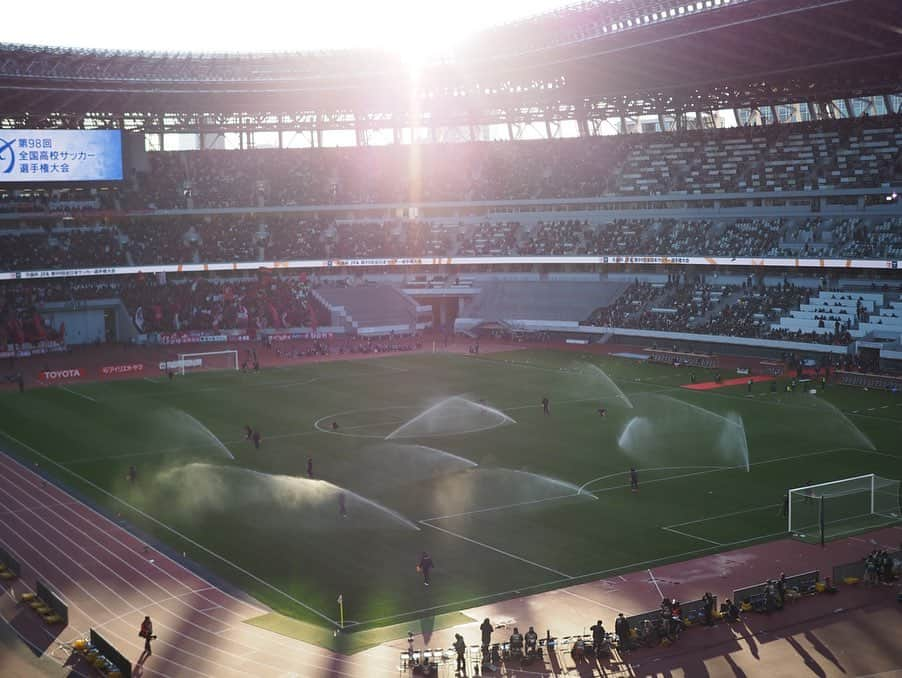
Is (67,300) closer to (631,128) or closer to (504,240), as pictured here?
(504,240)

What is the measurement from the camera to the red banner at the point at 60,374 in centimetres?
7056

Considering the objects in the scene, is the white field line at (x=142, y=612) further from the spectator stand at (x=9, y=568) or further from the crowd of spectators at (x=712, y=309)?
the crowd of spectators at (x=712, y=309)

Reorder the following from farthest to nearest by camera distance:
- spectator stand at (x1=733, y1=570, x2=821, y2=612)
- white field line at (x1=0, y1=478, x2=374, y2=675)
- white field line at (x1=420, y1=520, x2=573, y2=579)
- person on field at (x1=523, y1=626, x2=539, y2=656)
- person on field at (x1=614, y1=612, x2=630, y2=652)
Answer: white field line at (x1=420, y1=520, x2=573, y2=579), spectator stand at (x1=733, y1=570, x2=821, y2=612), person on field at (x1=614, y1=612, x2=630, y2=652), white field line at (x1=0, y1=478, x2=374, y2=675), person on field at (x1=523, y1=626, x2=539, y2=656)

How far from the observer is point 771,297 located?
264 feet

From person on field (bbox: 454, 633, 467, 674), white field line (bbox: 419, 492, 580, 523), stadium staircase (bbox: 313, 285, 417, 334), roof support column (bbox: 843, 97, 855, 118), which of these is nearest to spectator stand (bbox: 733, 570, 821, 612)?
person on field (bbox: 454, 633, 467, 674)

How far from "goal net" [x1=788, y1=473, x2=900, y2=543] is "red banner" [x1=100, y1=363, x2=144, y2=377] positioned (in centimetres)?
5019

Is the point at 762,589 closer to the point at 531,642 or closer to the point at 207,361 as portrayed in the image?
the point at 531,642

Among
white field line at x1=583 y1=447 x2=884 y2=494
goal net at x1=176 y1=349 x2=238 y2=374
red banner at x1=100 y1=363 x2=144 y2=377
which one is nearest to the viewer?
white field line at x1=583 y1=447 x2=884 y2=494

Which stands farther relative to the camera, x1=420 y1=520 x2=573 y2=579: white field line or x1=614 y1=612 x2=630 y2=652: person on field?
x1=420 y1=520 x2=573 y2=579: white field line

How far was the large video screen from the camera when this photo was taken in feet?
281

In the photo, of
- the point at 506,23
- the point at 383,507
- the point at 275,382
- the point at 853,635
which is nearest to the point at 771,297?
the point at 506,23

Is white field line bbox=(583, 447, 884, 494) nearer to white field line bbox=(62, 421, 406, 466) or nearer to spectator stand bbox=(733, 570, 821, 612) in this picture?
spectator stand bbox=(733, 570, 821, 612)

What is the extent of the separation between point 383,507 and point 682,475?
1257 centimetres

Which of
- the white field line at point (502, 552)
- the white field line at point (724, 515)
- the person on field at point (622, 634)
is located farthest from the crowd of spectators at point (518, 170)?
the person on field at point (622, 634)
